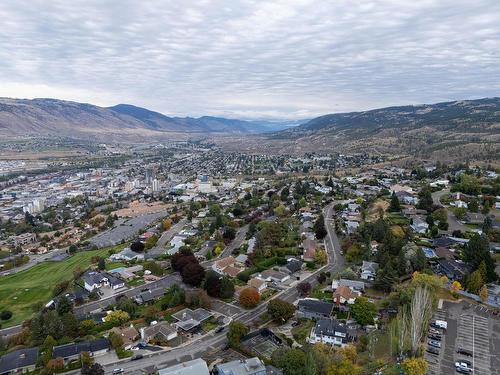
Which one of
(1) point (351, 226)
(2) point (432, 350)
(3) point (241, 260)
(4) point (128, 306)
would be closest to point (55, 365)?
(4) point (128, 306)

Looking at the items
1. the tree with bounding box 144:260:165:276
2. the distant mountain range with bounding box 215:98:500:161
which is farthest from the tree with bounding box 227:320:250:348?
the distant mountain range with bounding box 215:98:500:161

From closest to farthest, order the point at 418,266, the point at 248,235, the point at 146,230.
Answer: the point at 418,266
the point at 248,235
the point at 146,230

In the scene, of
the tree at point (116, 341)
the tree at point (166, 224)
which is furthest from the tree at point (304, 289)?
the tree at point (166, 224)

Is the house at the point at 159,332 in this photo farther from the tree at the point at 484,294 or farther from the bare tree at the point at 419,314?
the tree at the point at 484,294

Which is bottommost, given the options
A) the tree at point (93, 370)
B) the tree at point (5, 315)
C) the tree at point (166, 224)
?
the tree at point (5, 315)

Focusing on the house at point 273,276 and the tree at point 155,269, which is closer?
the house at point 273,276

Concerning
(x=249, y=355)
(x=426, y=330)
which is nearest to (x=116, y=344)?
(x=249, y=355)

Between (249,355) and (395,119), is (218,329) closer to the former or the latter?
(249,355)

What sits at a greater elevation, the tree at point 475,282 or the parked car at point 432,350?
the tree at point 475,282
